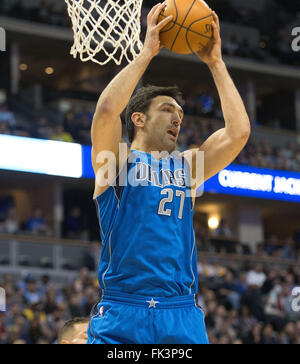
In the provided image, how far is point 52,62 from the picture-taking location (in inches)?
897

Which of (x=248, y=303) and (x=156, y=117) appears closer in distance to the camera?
(x=156, y=117)

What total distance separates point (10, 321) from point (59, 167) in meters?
7.07

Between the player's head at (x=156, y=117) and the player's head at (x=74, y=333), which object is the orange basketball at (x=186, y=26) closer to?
the player's head at (x=156, y=117)

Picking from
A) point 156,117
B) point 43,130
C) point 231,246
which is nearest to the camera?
point 156,117

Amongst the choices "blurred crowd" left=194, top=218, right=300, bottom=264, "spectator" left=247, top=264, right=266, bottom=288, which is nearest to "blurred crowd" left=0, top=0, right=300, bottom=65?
"blurred crowd" left=194, top=218, right=300, bottom=264

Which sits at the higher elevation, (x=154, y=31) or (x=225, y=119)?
(x=154, y=31)

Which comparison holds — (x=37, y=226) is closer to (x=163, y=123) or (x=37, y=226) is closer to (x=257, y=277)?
(x=257, y=277)

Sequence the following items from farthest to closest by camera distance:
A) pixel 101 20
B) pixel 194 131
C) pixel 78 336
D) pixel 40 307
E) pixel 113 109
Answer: pixel 194 131 < pixel 40 307 < pixel 101 20 < pixel 78 336 < pixel 113 109

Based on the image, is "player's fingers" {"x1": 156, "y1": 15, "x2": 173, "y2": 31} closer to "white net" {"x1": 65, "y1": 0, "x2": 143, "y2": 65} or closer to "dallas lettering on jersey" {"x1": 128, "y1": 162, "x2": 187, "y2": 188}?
"dallas lettering on jersey" {"x1": 128, "y1": 162, "x2": 187, "y2": 188}

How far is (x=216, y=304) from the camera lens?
48.1 feet

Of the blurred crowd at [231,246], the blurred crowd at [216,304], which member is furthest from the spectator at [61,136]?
the blurred crowd at [231,246]

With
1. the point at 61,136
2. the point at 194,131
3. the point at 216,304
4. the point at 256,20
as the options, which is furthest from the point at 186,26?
the point at 256,20

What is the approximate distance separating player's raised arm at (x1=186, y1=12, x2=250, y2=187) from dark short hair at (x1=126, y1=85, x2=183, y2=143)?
0.76 ft

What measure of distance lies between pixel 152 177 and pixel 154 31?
75 centimetres
